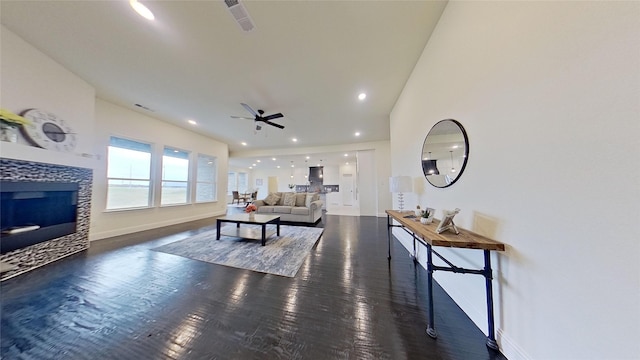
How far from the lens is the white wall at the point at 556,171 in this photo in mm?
700

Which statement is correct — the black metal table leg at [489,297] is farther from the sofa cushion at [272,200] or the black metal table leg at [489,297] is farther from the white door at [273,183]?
the white door at [273,183]

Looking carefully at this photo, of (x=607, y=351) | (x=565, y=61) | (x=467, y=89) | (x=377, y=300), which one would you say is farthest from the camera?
(x=377, y=300)

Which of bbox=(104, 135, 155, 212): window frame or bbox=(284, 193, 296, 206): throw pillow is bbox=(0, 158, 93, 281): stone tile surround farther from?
bbox=(284, 193, 296, 206): throw pillow

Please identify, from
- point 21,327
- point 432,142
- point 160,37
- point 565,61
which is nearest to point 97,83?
point 160,37

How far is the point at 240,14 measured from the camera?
6.01 ft

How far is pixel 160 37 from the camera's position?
7.14 ft

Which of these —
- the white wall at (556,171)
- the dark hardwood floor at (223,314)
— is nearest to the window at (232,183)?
the dark hardwood floor at (223,314)

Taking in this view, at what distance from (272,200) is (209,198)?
2.58 m

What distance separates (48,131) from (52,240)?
159 cm

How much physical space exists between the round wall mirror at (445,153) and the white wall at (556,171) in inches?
4.2

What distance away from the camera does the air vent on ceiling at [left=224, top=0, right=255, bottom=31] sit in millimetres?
1718

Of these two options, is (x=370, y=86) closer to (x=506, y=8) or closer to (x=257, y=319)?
(x=506, y=8)

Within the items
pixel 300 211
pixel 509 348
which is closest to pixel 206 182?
pixel 300 211

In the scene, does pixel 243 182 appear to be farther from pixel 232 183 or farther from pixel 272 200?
pixel 272 200
